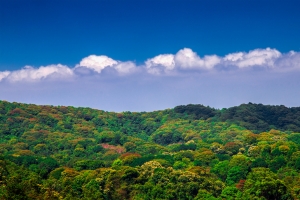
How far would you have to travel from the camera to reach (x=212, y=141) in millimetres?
110750

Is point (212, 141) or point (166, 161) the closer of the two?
point (166, 161)

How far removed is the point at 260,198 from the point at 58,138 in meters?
68.4

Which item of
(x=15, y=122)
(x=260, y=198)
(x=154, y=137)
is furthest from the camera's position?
(x=154, y=137)

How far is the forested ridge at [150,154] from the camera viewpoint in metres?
64.9

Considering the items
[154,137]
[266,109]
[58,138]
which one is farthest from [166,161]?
[266,109]

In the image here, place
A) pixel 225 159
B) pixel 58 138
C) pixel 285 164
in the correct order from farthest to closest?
pixel 58 138 → pixel 225 159 → pixel 285 164

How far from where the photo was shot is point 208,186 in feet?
222

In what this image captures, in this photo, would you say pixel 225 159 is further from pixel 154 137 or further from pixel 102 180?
pixel 154 137

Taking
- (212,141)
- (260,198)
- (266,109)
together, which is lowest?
(260,198)

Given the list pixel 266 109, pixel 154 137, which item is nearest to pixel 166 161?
pixel 154 137

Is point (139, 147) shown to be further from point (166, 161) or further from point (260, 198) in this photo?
point (260, 198)

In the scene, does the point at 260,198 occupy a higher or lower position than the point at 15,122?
lower

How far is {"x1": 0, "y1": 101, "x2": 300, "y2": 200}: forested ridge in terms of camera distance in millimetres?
64938

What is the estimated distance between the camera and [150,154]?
95.4 metres
